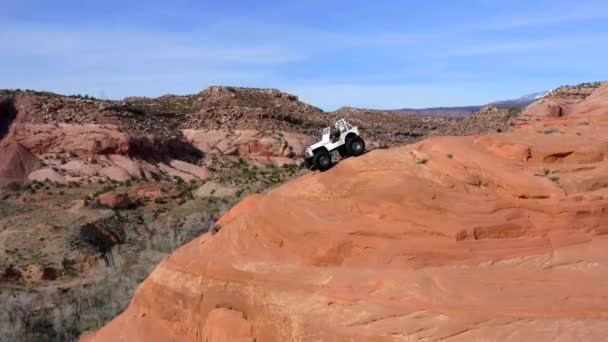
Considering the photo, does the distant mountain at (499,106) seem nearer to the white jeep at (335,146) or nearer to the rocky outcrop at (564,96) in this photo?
the rocky outcrop at (564,96)

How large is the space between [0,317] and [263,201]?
1081cm

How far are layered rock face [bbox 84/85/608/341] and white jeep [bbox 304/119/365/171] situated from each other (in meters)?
1.35

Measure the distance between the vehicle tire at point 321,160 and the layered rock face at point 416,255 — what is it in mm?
1189

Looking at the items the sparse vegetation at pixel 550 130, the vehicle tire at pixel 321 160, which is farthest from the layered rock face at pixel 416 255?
the vehicle tire at pixel 321 160

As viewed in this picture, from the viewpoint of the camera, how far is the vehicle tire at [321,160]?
14.5 metres

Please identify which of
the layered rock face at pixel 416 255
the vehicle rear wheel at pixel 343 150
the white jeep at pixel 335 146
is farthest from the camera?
the vehicle rear wheel at pixel 343 150

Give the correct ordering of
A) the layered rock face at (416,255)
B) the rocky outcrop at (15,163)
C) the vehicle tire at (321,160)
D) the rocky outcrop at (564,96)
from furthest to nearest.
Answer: the rocky outcrop at (15,163), the rocky outcrop at (564,96), the vehicle tire at (321,160), the layered rock face at (416,255)

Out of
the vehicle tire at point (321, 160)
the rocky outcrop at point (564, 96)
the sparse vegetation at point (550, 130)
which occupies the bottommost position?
the vehicle tire at point (321, 160)

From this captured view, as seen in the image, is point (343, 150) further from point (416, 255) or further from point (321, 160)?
point (416, 255)

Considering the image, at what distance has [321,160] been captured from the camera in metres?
14.6

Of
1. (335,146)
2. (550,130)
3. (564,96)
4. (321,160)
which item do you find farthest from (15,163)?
(550,130)

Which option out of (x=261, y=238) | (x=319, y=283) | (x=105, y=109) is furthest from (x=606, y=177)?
(x=105, y=109)

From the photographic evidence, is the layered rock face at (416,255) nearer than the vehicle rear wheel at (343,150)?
Yes

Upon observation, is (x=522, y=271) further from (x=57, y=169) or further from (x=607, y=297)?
(x=57, y=169)
